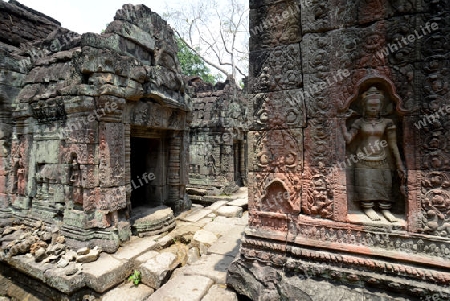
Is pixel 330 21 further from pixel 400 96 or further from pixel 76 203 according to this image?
pixel 76 203

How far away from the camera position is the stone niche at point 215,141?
10.7m

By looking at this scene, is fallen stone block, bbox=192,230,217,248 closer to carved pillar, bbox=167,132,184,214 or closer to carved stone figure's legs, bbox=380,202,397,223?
carved pillar, bbox=167,132,184,214

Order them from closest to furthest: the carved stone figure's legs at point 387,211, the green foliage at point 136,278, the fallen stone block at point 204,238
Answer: the carved stone figure's legs at point 387,211 → the green foliage at point 136,278 → the fallen stone block at point 204,238

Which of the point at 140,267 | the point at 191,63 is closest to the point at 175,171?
the point at 140,267

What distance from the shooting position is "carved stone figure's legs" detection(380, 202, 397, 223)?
7.43ft

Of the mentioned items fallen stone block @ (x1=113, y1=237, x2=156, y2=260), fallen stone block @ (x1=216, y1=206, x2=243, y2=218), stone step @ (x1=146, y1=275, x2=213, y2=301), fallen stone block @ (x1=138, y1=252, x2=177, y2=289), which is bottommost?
fallen stone block @ (x1=138, y1=252, x2=177, y2=289)

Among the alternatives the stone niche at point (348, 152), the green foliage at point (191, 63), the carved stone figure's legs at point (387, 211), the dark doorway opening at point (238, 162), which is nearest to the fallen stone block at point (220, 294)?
the stone niche at point (348, 152)

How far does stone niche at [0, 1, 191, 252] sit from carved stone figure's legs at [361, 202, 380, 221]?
436cm

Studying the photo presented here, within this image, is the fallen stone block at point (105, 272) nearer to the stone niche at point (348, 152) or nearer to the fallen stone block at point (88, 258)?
the fallen stone block at point (88, 258)

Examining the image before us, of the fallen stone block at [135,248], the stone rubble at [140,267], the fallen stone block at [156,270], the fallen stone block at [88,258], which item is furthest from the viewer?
the fallen stone block at [135,248]

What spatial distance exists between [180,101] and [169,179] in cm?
235

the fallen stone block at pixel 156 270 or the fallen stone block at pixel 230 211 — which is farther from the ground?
the fallen stone block at pixel 230 211

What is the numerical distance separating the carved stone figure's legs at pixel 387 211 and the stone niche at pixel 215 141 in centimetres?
816

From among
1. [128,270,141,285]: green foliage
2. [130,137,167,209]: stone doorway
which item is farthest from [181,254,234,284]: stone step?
[130,137,167,209]: stone doorway
